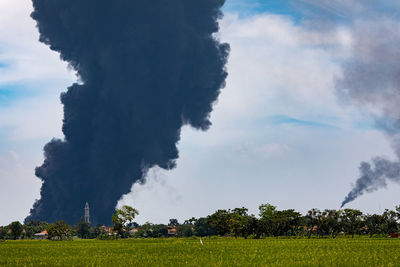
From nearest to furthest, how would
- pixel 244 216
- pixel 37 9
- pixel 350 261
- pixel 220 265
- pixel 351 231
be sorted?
pixel 220 265 < pixel 350 261 < pixel 351 231 < pixel 244 216 < pixel 37 9

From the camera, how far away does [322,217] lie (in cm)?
13075

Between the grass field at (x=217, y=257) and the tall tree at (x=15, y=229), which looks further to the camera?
the tall tree at (x=15, y=229)

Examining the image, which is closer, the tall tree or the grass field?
the grass field

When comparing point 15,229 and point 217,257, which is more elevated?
point 15,229

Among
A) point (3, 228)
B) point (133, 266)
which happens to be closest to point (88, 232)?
point (3, 228)

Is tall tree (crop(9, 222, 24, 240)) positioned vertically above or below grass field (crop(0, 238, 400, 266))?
above

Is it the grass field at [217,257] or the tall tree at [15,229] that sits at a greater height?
the tall tree at [15,229]

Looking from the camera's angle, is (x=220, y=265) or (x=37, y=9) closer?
(x=220, y=265)

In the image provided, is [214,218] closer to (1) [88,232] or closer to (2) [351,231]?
(2) [351,231]

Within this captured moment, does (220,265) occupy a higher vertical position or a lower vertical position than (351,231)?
lower

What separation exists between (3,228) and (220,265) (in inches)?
7221

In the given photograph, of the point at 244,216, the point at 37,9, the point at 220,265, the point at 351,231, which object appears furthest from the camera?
the point at 37,9

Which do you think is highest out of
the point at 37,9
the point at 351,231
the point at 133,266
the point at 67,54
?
the point at 37,9

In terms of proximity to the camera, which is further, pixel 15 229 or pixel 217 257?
pixel 15 229
